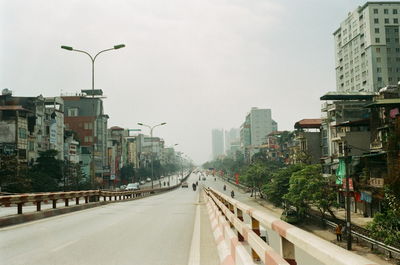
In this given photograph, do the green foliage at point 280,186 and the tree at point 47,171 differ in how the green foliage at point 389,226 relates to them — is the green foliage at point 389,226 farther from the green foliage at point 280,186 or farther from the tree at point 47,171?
the tree at point 47,171

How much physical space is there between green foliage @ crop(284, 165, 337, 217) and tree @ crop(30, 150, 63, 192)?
33.2 metres

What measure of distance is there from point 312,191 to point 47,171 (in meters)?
39.8

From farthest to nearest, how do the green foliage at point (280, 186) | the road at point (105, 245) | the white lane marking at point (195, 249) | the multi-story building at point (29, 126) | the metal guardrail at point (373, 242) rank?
the green foliage at point (280, 186) → the multi-story building at point (29, 126) → the metal guardrail at point (373, 242) → the road at point (105, 245) → the white lane marking at point (195, 249)

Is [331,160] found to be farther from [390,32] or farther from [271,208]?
[390,32]

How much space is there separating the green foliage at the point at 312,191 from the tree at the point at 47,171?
33.2 metres

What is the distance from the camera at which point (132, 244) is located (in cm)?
973

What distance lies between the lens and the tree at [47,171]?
5672 cm

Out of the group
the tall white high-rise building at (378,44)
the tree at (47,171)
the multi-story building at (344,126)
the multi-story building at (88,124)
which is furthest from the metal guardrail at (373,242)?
the multi-story building at (88,124)

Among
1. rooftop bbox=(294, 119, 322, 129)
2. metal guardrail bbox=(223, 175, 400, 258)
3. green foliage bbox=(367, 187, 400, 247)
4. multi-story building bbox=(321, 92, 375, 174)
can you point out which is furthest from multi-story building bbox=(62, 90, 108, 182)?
green foliage bbox=(367, 187, 400, 247)

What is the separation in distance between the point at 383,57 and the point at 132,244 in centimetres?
11216

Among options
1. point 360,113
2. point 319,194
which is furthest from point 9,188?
point 360,113

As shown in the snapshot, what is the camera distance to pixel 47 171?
6259 centimetres

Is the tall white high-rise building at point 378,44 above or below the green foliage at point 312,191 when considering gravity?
above

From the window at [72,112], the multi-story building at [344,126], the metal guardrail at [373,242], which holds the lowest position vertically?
the metal guardrail at [373,242]
